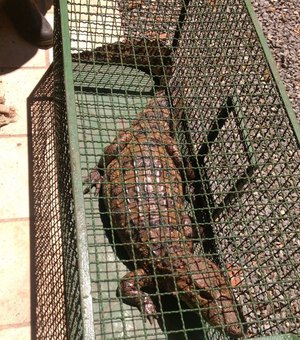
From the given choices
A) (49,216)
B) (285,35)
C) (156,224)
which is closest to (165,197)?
(156,224)

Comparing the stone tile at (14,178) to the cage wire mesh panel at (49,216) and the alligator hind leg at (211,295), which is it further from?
the alligator hind leg at (211,295)

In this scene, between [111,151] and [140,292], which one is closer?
[140,292]

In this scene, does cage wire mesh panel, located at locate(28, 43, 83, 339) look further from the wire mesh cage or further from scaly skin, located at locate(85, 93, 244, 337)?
scaly skin, located at locate(85, 93, 244, 337)

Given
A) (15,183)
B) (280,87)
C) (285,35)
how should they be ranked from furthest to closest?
(285,35), (15,183), (280,87)

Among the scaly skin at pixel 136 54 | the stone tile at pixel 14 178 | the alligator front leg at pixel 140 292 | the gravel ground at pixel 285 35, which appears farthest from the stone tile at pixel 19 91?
the gravel ground at pixel 285 35

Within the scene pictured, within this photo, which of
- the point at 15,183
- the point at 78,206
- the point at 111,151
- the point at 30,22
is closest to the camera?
the point at 78,206

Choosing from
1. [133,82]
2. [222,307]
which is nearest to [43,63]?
[133,82]

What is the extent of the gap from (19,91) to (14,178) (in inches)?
33.1

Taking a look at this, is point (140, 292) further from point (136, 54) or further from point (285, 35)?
point (285, 35)

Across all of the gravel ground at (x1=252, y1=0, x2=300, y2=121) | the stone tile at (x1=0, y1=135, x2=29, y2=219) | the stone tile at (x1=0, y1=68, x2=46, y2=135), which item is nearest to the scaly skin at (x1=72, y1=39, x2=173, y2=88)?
the stone tile at (x1=0, y1=68, x2=46, y2=135)

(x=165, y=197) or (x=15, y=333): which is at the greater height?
(x=165, y=197)

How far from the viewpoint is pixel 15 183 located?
11.3ft

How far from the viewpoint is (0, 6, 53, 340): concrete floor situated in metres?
2.99

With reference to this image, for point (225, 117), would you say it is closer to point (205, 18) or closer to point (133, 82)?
point (205, 18)
